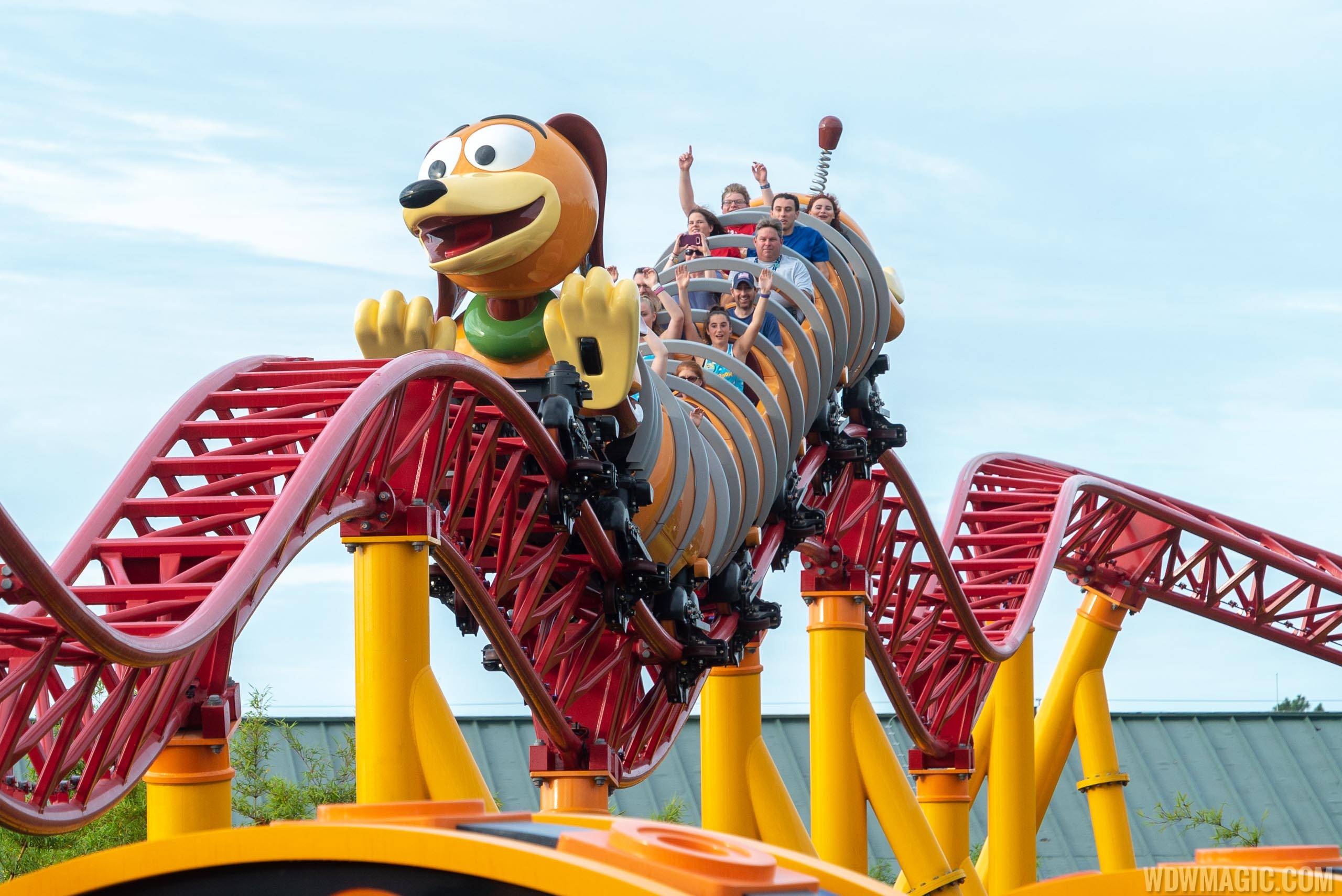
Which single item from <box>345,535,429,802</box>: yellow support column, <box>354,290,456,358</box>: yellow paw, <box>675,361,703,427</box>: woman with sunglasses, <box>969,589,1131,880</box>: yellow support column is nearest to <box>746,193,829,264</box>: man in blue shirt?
<box>675,361,703,427</box>: woman with sunglasses

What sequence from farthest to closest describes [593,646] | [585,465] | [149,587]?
[593,646] → [585,465] → [149,587]

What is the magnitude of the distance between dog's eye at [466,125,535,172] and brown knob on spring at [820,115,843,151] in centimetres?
382

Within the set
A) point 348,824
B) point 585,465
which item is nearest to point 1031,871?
point 585,465

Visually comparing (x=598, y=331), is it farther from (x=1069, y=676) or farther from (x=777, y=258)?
(x=1069, y=676)

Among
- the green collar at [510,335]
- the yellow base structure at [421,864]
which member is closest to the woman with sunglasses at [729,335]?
the green collar at [510,335]

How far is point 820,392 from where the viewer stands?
1197 cm

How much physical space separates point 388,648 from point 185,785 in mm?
1002

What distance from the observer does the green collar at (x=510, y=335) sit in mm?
8977

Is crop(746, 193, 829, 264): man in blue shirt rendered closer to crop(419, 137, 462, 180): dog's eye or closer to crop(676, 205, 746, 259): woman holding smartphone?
crop(676, 205, 746, 259): woman holding smartphone

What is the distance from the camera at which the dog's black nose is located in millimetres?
8414

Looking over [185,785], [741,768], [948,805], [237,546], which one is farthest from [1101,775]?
[237,546]

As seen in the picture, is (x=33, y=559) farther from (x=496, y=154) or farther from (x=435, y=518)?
(x=496, y=154)

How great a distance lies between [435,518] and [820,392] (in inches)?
177

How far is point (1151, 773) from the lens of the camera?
2427 cm
